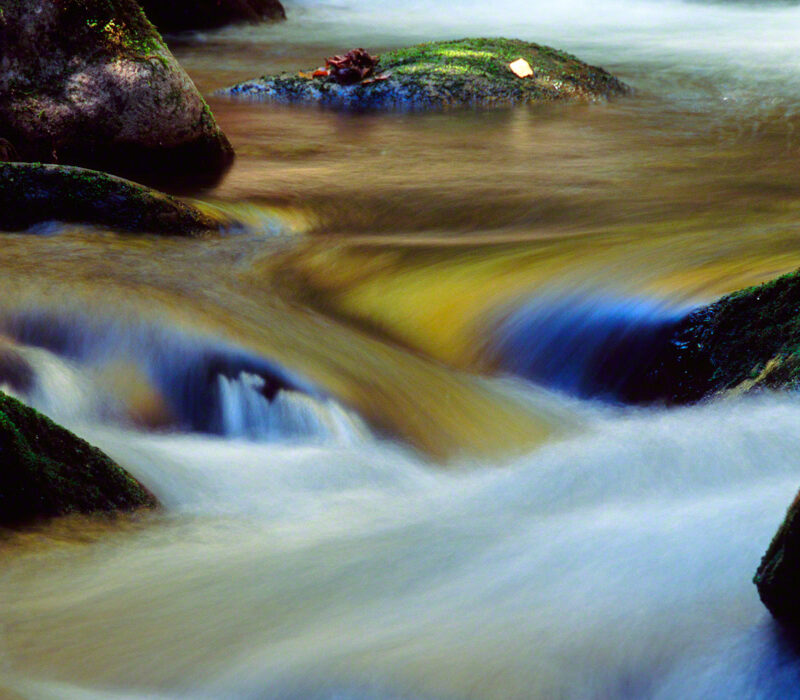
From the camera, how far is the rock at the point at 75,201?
5.28m

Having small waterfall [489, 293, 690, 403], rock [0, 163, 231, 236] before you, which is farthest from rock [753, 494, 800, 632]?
rock [0, 163, 231, 236]

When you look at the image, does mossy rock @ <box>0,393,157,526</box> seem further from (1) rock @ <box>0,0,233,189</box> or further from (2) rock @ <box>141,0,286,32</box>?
(2) rock @ <box>141,0,286,32</box>

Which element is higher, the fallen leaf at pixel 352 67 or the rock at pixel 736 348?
the fallen leaf at pixel 352 67

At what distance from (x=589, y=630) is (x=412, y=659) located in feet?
1.45

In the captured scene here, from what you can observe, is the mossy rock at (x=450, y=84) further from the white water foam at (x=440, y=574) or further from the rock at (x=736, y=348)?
the white water foam at (x=440, y=574)

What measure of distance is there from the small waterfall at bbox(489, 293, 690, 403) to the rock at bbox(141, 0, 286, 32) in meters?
12.5

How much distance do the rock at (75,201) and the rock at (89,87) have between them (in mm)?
1150

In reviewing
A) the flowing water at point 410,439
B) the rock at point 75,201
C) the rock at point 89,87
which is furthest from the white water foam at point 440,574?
the rock at point 89,87

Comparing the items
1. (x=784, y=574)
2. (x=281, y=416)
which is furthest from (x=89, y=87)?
(x=784, y=574)

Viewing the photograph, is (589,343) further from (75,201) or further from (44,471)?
(75,201)

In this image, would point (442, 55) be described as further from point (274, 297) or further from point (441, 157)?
point (274, 297)

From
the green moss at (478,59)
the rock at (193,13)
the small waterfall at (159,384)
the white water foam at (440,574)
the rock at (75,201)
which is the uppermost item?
the rock at (193,13)

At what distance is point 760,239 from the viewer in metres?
5.07

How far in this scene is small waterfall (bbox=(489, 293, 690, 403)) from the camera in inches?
159
